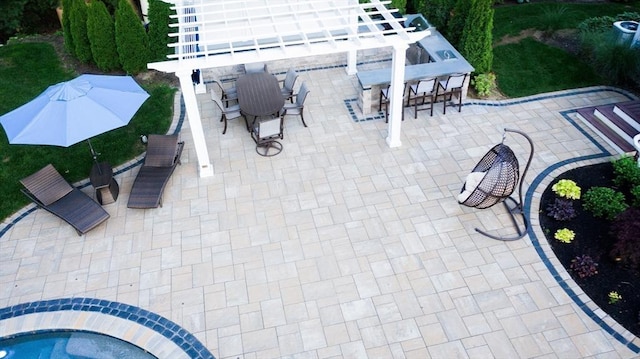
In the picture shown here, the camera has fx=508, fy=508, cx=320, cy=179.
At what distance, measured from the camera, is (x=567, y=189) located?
9336 millimetres

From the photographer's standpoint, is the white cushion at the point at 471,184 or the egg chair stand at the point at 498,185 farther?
the white cushion at the point at 471,184

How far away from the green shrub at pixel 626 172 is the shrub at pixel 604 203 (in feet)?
1.37

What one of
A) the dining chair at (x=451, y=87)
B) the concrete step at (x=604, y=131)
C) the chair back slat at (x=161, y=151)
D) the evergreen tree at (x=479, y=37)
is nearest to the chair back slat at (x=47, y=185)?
the chair back slat at (x=161, y=151)

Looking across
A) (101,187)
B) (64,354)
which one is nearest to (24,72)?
(101,187)

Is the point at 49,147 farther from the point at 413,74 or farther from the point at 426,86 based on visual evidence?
the point at 426,86

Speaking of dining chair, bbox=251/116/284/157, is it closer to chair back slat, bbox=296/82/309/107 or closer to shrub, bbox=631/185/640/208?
chair back slat, bbox=296/82/309/107

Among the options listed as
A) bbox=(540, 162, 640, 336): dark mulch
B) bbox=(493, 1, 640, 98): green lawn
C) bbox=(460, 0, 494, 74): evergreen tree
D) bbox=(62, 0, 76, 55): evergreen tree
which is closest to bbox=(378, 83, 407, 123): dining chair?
bbox=(460, 0, 494, 74): evergreen tree

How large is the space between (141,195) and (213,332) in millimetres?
3290

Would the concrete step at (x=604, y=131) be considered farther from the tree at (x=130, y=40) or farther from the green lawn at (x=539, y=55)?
the tree at (x=130, y=40)

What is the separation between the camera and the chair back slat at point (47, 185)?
917 centimetres

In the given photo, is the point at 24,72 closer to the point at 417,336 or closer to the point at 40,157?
the point at 40,157

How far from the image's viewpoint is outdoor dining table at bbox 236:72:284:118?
1087 centimetres

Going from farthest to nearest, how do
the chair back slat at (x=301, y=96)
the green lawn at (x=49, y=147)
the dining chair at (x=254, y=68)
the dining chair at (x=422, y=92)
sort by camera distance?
the dining chair at (x=254, y=68), the dining chair at (x=422, y=92), the chair back slat at (x=301, y=96), the green lawn at (x=49, y=147)

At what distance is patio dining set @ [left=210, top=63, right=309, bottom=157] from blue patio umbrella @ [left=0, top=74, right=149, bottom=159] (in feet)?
7.61
